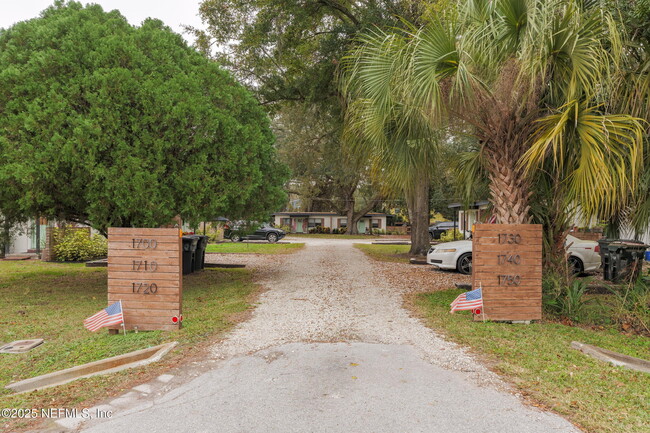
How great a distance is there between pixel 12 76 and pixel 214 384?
6.72 metres

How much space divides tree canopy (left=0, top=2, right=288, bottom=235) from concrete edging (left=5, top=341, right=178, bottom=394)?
350cm

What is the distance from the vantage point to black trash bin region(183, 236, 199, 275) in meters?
11.3

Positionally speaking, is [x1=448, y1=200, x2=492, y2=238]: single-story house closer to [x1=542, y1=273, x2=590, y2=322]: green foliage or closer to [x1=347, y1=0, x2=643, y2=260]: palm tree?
[x1=347, y1=0, x2=643, y2=260]: palm tree

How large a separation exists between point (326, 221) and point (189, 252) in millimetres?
37431

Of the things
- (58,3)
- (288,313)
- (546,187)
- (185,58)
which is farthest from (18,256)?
(546,187)

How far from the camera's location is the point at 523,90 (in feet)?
19.0

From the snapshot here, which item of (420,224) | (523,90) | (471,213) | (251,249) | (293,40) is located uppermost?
(293,40)

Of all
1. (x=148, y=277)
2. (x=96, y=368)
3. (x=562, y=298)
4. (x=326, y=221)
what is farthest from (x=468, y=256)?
(x=326, y=221)

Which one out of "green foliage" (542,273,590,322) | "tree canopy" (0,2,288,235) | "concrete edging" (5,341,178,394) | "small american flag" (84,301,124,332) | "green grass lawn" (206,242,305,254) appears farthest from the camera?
"green grass lawn" (206,242,305,254)

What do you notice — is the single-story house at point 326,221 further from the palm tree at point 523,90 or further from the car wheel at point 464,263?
the palm tree at point 523,90

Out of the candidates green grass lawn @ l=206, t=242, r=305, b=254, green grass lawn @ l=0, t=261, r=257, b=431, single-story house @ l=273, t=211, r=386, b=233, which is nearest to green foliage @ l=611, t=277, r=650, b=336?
green grass lawn @ l=0, t=261, r=257, b=431

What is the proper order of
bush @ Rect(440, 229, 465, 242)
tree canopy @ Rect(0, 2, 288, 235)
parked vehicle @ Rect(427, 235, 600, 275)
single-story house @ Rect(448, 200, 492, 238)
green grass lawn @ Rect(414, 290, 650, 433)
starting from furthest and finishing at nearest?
bush @ Rect(440, 229, 465, 242)
parked vehicle @ Rect(427, 235, 600, 275)
single-story house @ Rect(448, 200, 492, 238)
tree canopy @ Rect(0, 2, 288, 235)
green grass lawn @ Rect(414, 290, 650, 433)

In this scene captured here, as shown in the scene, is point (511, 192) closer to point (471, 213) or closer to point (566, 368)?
point (566, 368)

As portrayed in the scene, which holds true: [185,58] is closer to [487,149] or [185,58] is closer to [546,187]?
[487,149]
